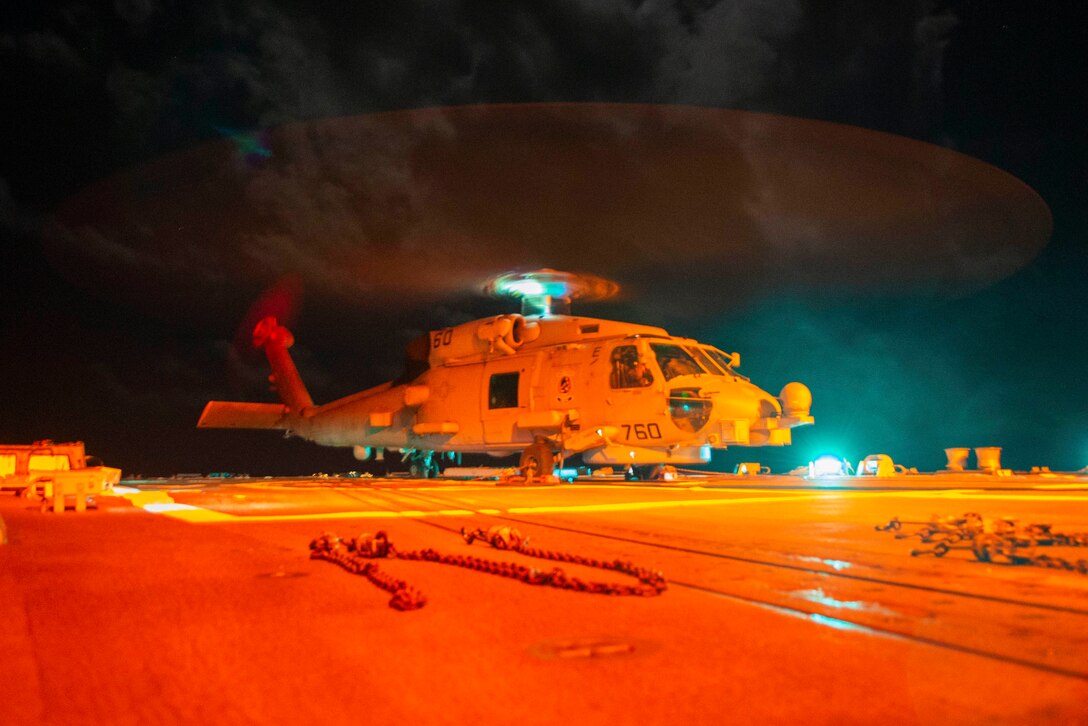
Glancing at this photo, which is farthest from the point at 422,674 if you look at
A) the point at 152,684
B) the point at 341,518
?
the point at 341,518

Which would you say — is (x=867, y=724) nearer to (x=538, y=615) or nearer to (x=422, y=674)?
(x=422, y=674)

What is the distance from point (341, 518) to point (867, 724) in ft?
22.9

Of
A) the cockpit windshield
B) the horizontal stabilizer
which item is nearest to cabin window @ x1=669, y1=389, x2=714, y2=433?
the cockpit windshield

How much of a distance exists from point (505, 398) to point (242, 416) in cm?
1327

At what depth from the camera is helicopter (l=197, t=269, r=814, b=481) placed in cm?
1597

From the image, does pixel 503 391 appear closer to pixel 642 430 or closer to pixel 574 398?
pixel 574 398

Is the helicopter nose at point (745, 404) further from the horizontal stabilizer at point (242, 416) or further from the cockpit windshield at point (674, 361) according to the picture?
the horizontal stabilizer at point (242, 416)

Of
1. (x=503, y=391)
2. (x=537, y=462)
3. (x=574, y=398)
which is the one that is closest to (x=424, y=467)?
(x=503, y=391)

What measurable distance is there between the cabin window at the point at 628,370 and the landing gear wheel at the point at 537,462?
90.5 inches

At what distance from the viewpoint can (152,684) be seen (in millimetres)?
2486

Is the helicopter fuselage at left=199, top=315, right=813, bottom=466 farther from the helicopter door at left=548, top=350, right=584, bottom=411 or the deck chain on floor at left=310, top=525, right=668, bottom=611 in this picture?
the deck chain on floor at left=310, top=525, right=668, bottom=611

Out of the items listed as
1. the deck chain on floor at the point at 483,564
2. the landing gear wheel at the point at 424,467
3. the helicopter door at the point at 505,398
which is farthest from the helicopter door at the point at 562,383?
the deck chain on floor at the point at 483,564

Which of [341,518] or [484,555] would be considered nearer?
[484,555]

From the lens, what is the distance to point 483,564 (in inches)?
183
